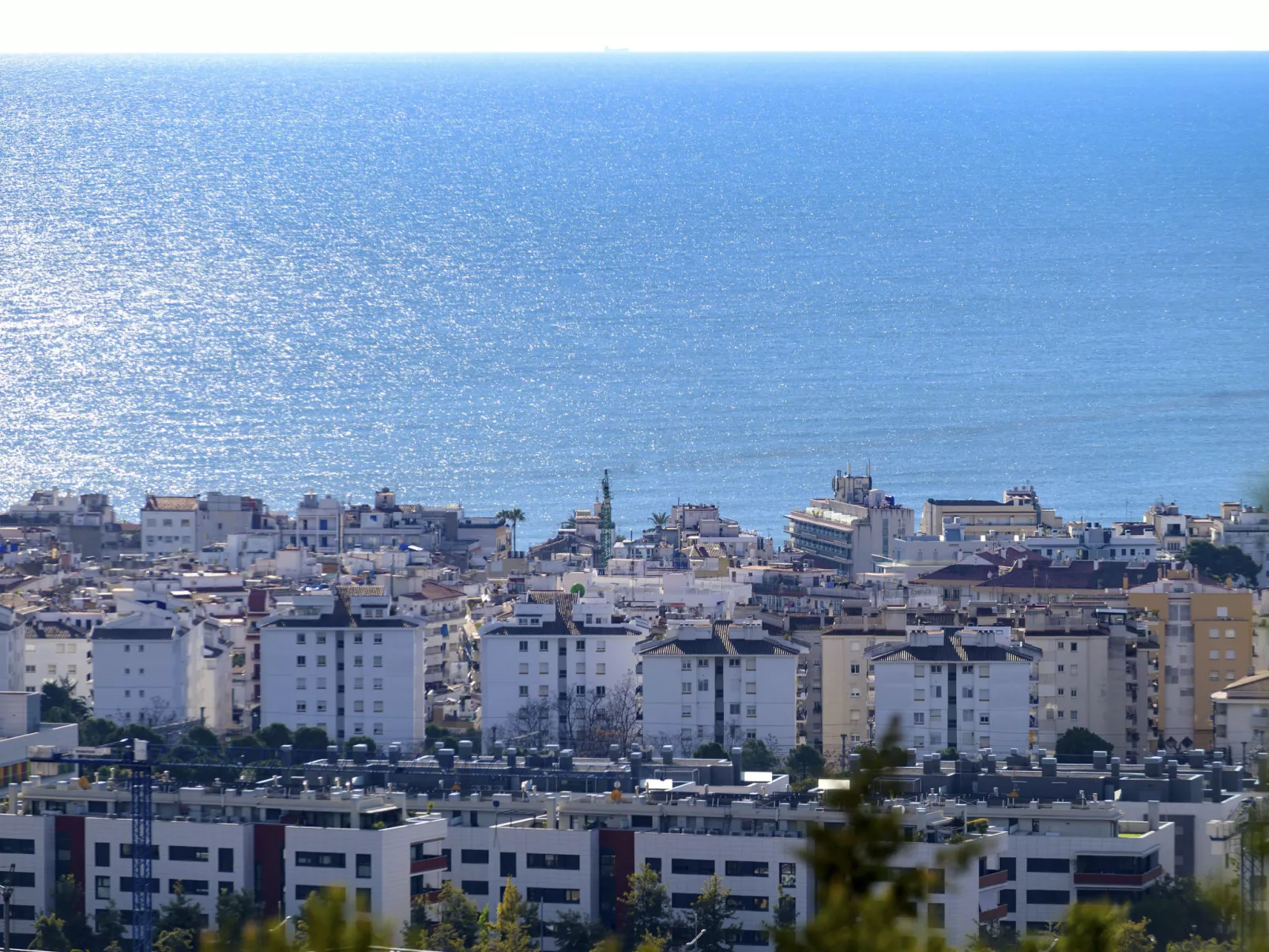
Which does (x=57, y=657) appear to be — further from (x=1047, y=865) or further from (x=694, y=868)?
(x=1047, y=865)

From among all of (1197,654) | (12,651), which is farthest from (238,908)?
(1197,654)

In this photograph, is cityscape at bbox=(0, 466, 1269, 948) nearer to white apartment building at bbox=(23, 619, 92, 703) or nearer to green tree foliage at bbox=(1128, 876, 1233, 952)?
white apartment building at bbox=(23, 619, 92, 703)

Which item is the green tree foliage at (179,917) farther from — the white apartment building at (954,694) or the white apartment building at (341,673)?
the white apartment building at (954,694)

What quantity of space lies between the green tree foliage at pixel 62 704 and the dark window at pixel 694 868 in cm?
972

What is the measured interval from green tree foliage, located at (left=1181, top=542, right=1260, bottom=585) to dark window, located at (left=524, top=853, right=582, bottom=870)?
19.8 meters

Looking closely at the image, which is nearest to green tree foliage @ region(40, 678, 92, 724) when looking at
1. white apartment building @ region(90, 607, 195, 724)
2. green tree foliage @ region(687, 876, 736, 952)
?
white apartment building @ region(90, 607, 195, 724)

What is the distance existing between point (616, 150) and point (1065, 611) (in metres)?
102

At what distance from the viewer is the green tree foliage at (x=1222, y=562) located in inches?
1629

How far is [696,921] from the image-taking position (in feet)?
72.4

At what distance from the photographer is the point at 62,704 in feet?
107

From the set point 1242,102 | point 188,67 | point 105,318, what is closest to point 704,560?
point 105,318

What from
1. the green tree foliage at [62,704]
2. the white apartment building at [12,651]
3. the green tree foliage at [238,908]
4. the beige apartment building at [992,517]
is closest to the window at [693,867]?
the green tree foliage at [238,908]

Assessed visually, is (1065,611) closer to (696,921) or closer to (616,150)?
(696,921)

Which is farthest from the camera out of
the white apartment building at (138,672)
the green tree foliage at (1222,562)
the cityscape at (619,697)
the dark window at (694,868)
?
the green tree foliage at (1222,562)
